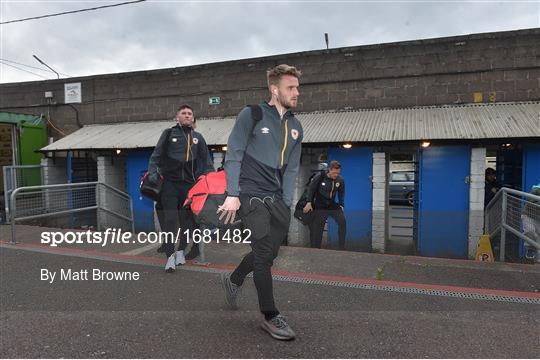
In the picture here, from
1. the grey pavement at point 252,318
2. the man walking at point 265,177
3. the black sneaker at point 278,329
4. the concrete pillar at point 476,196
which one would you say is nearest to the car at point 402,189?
the concrete pillar at point 476,196

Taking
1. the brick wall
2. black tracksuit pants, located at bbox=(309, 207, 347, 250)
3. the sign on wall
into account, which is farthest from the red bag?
the sign on wall

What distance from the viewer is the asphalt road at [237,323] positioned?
2.42m

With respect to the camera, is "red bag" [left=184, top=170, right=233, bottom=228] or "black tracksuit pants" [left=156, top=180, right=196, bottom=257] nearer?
"red bag" [left=184, top=170, right=233, bottom=228]

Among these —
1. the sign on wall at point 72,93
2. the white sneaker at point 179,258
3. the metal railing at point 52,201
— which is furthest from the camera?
the sign on wall at point 72,93

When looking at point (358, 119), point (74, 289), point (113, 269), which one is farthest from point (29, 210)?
point (358, 119)

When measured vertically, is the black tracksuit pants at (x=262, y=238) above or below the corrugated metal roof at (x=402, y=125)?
below

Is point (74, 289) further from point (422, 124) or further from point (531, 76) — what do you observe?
point (531, 76)

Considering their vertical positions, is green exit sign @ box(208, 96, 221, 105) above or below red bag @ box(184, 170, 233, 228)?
above

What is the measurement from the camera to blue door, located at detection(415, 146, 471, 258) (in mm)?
7727

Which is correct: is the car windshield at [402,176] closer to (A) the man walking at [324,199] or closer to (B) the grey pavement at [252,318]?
(A) the man walking at [324,199]

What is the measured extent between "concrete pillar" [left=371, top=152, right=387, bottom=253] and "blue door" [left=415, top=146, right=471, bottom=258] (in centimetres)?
75

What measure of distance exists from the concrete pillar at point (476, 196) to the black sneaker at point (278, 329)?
6562mm

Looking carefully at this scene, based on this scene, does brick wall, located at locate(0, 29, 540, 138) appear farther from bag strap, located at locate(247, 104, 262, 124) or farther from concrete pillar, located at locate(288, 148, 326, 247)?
bag strap, located at locate(247, 104, 262, 124)

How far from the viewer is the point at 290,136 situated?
2.74 metres
